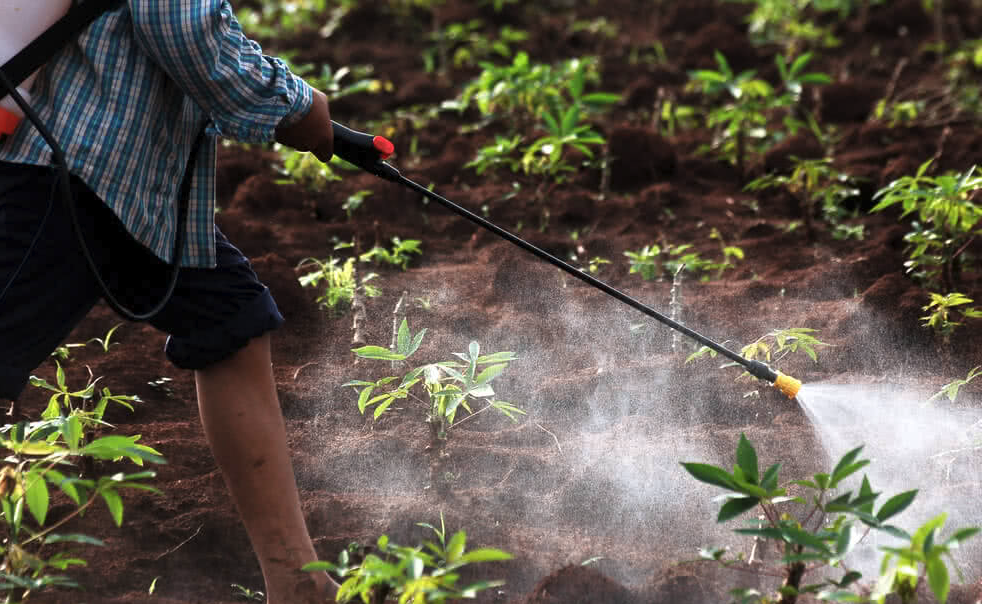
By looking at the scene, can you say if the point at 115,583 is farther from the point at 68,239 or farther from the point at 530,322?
the point at 530,322

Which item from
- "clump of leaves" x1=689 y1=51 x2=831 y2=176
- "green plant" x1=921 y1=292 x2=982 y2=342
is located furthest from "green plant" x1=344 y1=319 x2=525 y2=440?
"clump of leaves" x1=689 y1=51 x2=831 y2=176

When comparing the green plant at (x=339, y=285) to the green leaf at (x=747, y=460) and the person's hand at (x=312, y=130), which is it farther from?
the green leaf at (x=747, y=460)

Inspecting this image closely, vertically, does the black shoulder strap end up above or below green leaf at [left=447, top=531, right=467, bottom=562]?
above

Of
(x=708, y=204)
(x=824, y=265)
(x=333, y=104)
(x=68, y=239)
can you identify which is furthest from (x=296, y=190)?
(x=68, y=239)

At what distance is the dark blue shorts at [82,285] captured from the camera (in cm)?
192

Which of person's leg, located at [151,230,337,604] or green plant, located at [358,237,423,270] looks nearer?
person's leg, located at [151,230,337,604]

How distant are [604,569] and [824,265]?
1658 mm

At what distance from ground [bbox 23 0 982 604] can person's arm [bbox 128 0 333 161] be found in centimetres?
94

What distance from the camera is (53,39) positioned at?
1.87 metres

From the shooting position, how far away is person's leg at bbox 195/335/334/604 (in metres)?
2.15

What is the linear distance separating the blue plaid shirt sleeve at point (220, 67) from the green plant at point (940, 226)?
1.80 m

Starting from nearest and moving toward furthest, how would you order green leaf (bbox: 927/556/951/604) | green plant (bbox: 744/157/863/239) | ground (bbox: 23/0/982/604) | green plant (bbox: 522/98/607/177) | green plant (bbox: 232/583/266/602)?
green leaf (bbox: 927/556/951/604) → green plant (bbox: 232/583/266/602) → ground (bbox: 23/0/982/604) → green plant (bbox: 522/98/607/177) → green plant (bbox: 744/157/863/239)

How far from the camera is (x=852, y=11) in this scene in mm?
6133

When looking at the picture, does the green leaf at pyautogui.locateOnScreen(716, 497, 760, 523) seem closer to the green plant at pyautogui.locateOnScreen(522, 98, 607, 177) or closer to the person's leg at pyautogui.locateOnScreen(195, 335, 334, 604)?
the person's leg at pyautogui.locateOnScreen(195, 335, 334, 604)
